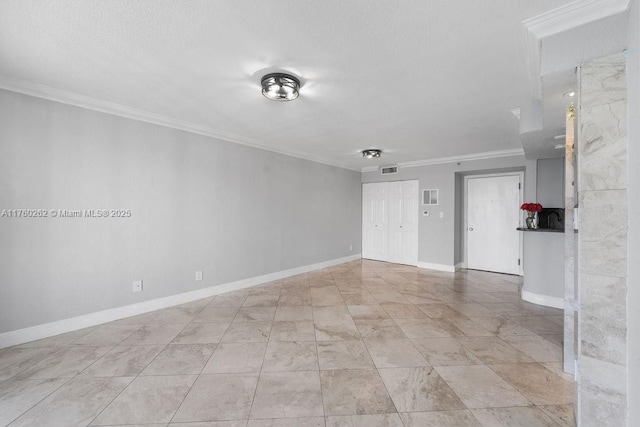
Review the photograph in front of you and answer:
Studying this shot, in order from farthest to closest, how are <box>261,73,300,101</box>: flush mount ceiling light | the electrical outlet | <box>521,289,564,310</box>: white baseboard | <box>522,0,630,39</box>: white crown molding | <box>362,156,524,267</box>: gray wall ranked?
<box>362,156,524,267</box>: gray wall, <box>521,289,564,310</box>: white baseboard, the electrical outlet, <box>261,73,300,101</box>: flush mount ceiling light, <box>522,0,630,39</box>: white crown molding

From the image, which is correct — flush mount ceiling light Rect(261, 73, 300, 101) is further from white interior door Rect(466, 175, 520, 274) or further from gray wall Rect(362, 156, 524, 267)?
white interior door Rect(466, 175, 520, 274)

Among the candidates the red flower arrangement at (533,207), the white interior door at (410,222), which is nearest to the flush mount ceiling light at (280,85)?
the red flower arrangement at (533,207)

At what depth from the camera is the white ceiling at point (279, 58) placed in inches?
63.6

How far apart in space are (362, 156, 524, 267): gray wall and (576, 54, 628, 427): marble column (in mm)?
4304

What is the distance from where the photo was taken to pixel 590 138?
1.47m

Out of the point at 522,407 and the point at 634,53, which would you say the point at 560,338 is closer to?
the point at 522,407

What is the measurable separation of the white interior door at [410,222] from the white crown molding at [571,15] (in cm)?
476

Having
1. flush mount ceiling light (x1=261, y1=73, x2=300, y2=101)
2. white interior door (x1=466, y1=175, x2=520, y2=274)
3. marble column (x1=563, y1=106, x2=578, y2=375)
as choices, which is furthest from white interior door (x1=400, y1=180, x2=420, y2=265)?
flush mount ceiling light (x1=261, y1=73, x2=300, y2=101)

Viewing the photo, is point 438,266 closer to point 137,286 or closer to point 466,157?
point 466,157

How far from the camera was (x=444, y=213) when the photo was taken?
5922 mm

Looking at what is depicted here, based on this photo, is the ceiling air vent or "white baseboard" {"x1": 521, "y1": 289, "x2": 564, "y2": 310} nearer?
"white baseboard" {"x1": 521, "y1": 289, "x2": 564, "y2": 310}

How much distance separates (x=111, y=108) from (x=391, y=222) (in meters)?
5.92

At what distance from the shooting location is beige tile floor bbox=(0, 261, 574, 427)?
1722mm

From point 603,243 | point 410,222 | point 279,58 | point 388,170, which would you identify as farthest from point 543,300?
point 279,58
